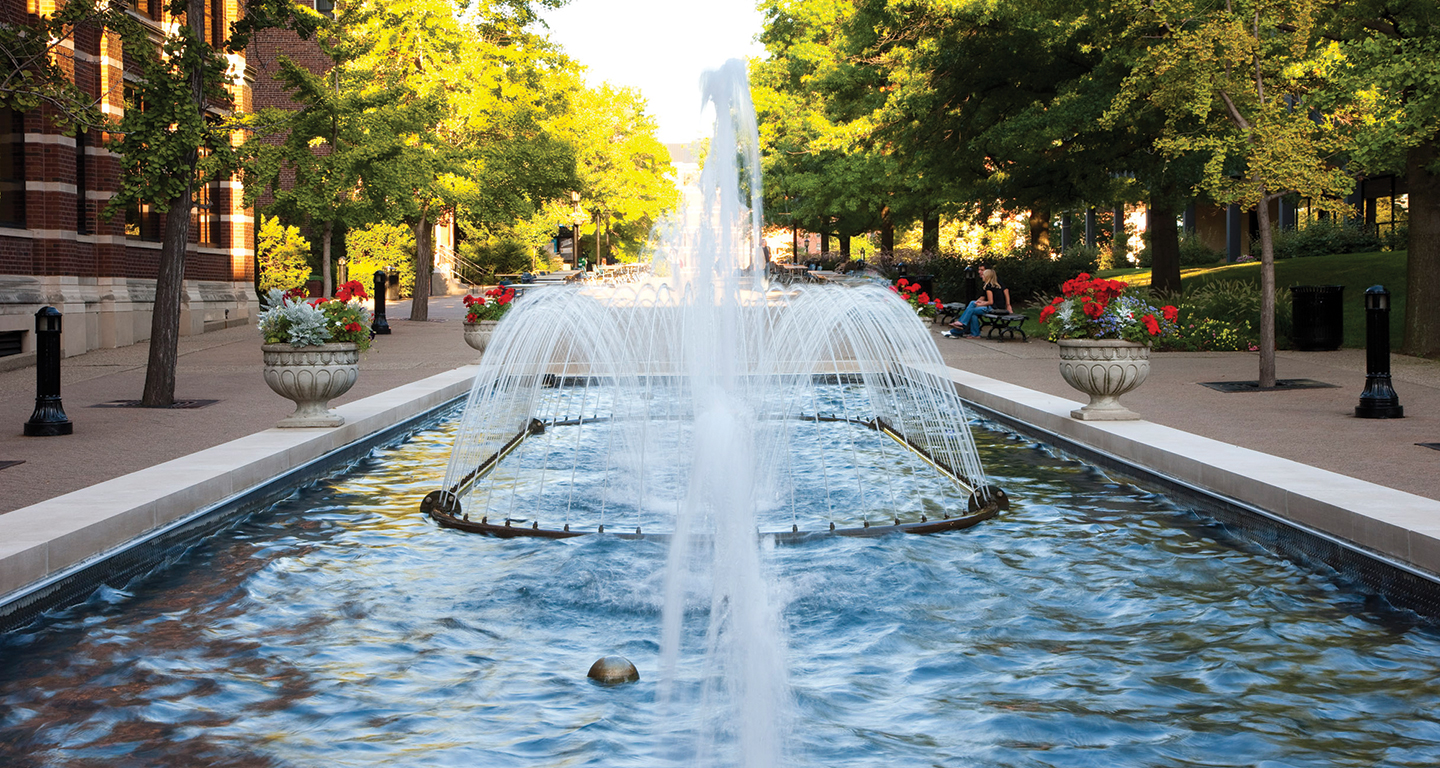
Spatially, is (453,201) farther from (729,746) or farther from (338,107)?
(729,746)

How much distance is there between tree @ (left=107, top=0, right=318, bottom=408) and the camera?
13.7 metres

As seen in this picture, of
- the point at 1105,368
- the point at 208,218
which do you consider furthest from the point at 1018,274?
the point at 1105,368

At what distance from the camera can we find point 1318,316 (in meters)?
20.6

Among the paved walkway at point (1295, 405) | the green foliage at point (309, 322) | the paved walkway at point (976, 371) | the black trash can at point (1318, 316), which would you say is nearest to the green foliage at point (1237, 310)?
the black trash can at point (1318, 316)

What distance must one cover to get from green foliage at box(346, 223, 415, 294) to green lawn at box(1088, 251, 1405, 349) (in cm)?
2547

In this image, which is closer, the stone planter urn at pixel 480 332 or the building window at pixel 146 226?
the stone planter urn at pixel 480 332

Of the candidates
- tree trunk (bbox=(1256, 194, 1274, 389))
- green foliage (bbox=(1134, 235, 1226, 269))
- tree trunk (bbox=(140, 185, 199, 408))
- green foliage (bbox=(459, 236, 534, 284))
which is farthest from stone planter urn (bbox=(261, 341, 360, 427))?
green foliage (bbox=(459, 236, 534, 284))

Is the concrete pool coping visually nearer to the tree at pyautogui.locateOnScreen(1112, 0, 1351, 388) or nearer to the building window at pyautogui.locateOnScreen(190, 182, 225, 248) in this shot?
the tree at pyautogui.locateOnScreen(1112, 0, 1351, 388)

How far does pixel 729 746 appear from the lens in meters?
4.84

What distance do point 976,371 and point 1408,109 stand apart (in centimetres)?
699

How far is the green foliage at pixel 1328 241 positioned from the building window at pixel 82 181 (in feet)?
108

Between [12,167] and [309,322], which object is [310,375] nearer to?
[309,322]

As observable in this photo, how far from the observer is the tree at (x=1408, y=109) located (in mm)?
15445

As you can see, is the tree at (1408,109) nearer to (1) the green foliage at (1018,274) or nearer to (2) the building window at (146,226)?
(1) the green foliage at (1018,274)
